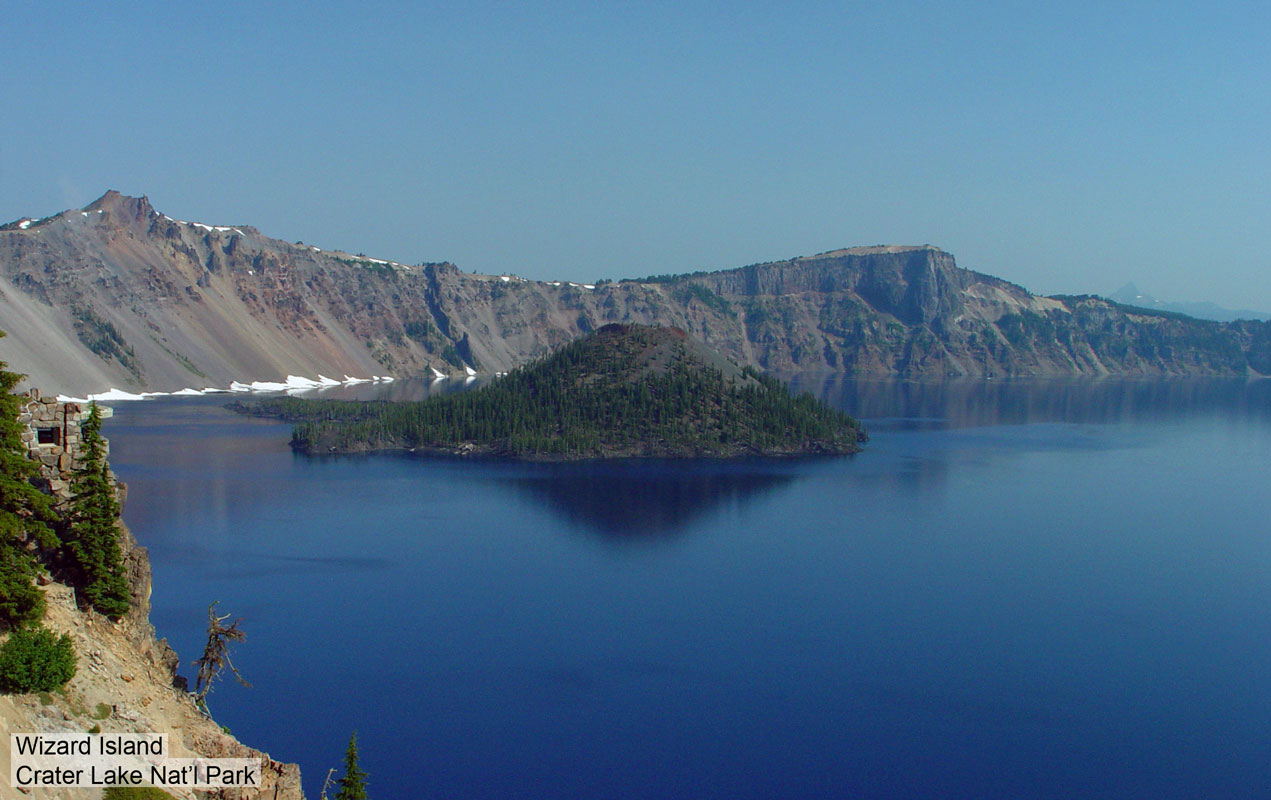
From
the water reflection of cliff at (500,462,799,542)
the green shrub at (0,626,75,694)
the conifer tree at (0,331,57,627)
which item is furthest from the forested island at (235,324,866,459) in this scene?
the green shrub at (0,626,75,694)

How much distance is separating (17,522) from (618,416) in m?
120

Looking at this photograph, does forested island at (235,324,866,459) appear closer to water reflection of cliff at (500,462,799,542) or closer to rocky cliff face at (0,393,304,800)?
water reflection of cliff at (500,462,799,542)

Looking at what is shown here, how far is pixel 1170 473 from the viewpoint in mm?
125875

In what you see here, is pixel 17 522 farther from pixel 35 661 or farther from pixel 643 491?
pixel 643 491

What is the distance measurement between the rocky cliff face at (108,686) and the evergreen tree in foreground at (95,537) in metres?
0.38

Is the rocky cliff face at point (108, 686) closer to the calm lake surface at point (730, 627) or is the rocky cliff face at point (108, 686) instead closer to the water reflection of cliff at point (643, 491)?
the calm lake surface at point (730, 627)

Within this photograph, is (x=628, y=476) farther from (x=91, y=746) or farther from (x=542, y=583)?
(x=91, y=746)

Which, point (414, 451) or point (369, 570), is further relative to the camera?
point (414, 451)

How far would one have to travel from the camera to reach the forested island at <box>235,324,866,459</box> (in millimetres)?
136000

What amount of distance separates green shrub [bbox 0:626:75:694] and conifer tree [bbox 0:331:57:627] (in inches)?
18.6

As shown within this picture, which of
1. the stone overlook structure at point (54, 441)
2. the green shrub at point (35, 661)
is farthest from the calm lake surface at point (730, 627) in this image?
the green shrub at point (35, 661)

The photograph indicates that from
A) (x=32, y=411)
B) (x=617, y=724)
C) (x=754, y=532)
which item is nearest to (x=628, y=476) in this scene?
(x=754, y=532)

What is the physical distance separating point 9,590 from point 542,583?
5265cm

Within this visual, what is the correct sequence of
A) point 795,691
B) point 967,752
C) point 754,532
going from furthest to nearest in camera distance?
point 754,532, point 795,691, point 967,752
